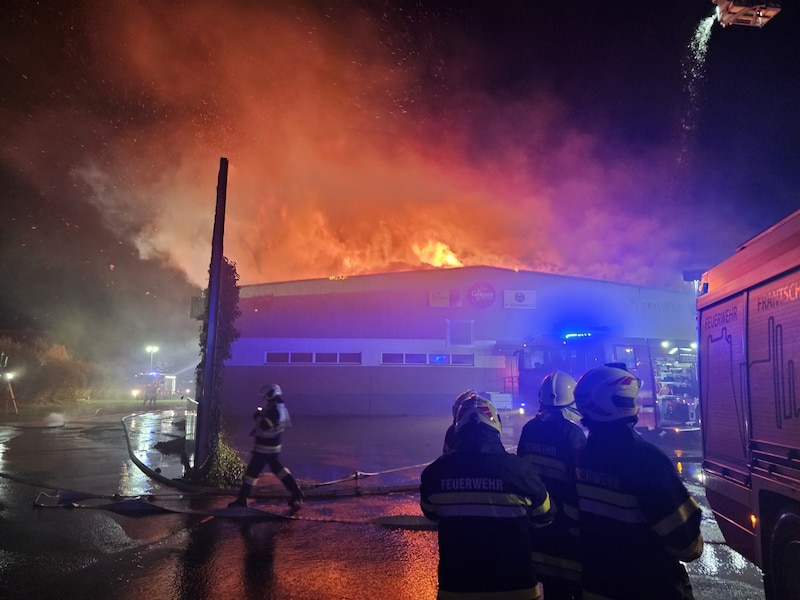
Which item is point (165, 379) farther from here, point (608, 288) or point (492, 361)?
point (608, 288)

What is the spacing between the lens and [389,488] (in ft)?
25.1

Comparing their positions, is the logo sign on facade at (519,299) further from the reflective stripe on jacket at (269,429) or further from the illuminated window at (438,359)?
the reflective stripe on jacket at (269,429)

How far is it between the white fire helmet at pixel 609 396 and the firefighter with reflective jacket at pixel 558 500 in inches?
20.6

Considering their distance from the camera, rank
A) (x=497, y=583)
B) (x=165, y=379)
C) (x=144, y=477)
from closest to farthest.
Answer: (x=497, y=583) → (x=144, y=477) → (x=165, y=379)

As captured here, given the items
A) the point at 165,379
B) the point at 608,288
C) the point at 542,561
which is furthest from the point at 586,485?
the point at 165,379

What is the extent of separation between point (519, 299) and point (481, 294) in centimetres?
177

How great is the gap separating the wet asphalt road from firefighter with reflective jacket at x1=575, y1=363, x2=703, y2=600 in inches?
95.3

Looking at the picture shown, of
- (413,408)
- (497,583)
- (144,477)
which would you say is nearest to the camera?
(497,583)

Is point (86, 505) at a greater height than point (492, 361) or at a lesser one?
Result: lesser

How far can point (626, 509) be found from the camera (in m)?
2.16

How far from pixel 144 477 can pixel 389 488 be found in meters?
4.51

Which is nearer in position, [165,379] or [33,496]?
[33,496]

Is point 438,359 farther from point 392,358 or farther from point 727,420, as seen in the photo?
point 727,420

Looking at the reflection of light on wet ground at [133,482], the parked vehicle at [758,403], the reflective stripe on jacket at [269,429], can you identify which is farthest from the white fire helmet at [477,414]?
the reflection of light on wet ground at [133,482]
